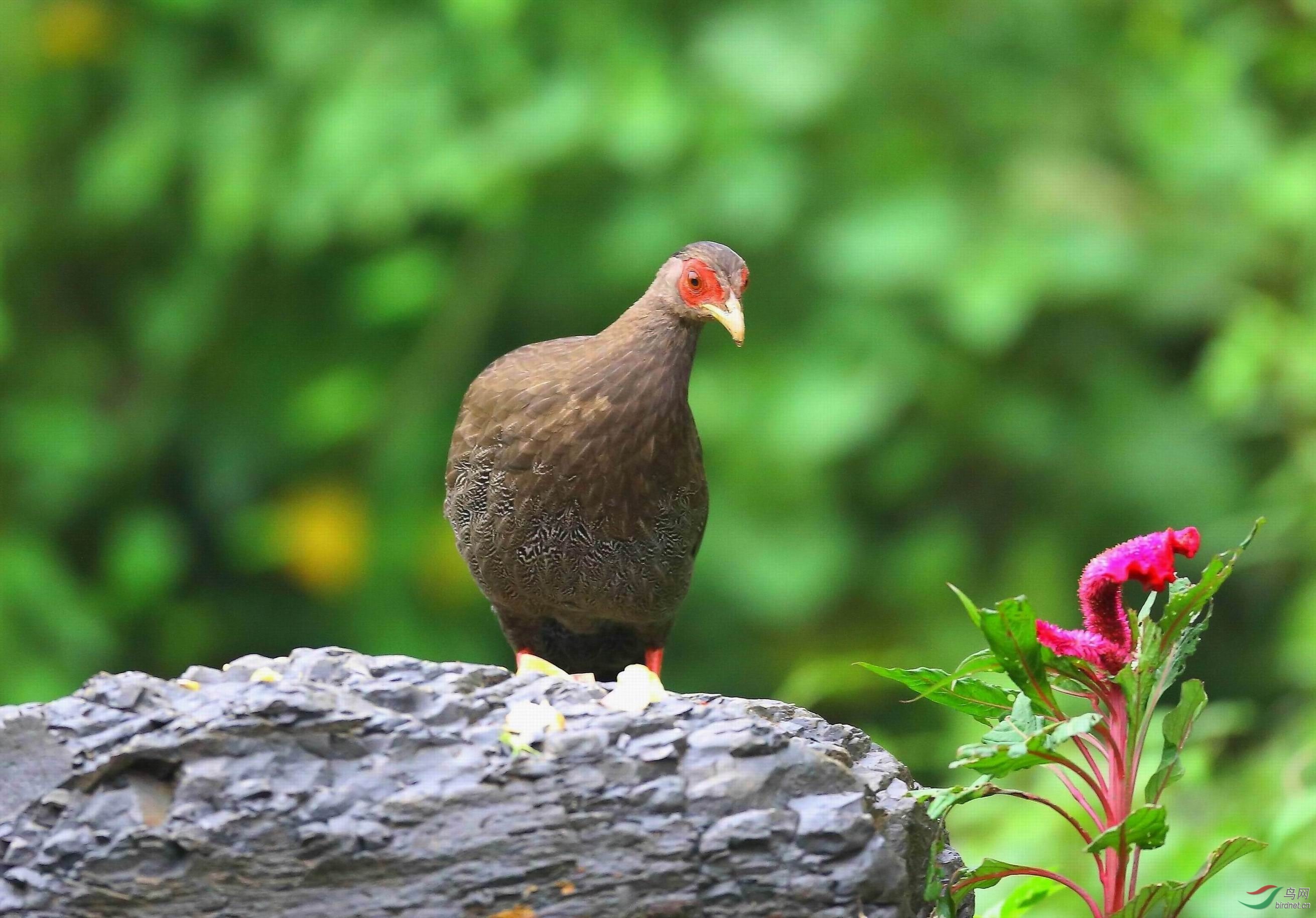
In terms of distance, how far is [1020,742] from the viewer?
101 inches

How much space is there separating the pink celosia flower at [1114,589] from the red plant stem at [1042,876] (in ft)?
1.19

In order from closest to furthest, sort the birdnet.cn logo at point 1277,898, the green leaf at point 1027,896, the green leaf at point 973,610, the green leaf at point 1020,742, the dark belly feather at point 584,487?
the green leaf at point 973,610, the green leaf at point 1020,742, the green leaf at point 1027,896, the birdnet.cn logo at point 1277,898, the dark belly feather at point 584,487

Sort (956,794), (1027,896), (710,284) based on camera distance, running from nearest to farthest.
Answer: (956,794) < (1027,896) < (710,284)

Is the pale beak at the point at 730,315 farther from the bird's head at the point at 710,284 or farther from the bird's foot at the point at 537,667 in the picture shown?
the bird's foot at the point at 537,667

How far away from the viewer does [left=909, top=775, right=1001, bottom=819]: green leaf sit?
2.54 metres

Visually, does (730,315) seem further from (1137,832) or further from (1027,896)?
(1137,832)

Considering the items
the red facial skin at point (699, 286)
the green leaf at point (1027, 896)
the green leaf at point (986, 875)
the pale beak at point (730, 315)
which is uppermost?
the red facial skin at point (699, 286)

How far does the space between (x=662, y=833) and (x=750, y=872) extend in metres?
0.16

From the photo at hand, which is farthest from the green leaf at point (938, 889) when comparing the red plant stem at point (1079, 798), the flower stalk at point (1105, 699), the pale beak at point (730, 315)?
the pale beak at point (730, 315)

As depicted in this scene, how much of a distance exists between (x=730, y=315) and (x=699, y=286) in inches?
4.3

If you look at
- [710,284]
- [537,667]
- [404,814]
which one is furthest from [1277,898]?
[404,814]

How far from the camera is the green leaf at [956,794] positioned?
254cm

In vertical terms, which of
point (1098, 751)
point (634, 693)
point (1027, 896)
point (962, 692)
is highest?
point (634, 693)

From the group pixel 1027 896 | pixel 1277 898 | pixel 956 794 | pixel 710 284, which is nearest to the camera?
pixel 956 794
